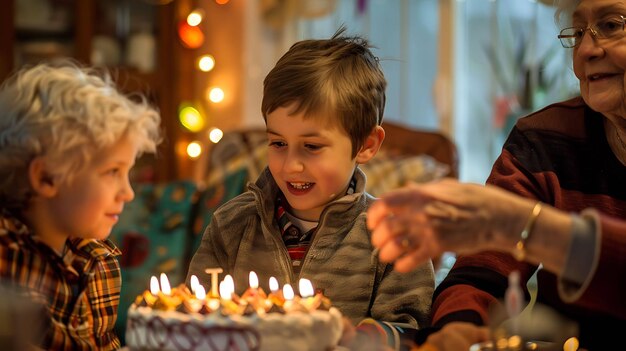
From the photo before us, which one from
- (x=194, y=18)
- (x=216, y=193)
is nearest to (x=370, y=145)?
(x=216, y=193)

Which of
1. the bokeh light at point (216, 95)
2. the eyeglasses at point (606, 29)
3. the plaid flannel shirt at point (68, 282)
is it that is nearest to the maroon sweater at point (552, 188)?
the eyeglasses at point (606, 29)

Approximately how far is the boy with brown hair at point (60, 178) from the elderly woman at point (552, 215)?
0.42 metres

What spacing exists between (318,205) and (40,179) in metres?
0.58

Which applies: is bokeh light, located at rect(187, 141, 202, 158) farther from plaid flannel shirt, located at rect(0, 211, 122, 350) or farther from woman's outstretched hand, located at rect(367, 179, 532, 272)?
woman's outstretched hand, located at rect(367, 179, 532, 272)

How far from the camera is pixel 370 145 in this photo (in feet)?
5.92

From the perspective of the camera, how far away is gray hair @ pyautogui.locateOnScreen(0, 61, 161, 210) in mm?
1294

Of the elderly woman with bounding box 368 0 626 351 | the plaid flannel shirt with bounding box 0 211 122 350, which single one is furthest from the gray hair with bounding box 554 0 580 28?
the plaid flannel shirt with bounding box 0 211 122 350

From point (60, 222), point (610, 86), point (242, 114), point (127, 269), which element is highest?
point (610, 86)

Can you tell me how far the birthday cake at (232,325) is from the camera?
108 centimetres

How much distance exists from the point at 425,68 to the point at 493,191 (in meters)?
3.45

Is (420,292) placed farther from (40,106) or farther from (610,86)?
(40,106)

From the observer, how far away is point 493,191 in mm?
1198

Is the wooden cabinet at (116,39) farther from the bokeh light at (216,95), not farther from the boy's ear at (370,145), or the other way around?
the boy's ear at (370,145)

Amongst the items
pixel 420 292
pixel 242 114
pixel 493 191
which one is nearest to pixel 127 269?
pixel 242 114
